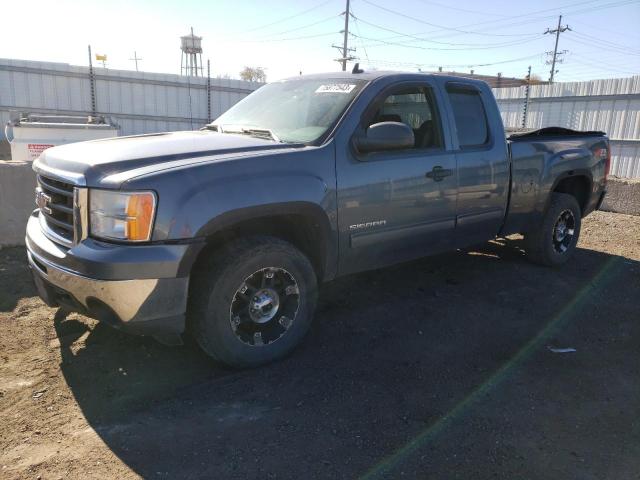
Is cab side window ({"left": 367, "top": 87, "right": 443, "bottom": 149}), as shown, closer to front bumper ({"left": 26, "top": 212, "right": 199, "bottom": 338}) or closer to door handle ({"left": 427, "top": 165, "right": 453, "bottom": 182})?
door handle ({"left": 427, "top": 165, "right": 453, "bottom": 182})

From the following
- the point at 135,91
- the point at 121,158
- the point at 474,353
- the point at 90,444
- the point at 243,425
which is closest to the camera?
the point at 90,444

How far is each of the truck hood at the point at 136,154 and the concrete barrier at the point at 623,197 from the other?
7997mm

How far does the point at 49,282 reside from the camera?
324cm

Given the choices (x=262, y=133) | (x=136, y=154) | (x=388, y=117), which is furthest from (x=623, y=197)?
(x=136, y=154)

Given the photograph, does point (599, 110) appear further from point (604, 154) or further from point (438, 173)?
point (438, 173)

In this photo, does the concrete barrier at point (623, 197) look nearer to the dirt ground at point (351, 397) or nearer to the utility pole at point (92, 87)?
the dirt ground at point (351, 397)

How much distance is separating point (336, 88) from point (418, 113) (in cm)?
81

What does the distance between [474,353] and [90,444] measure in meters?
2.63

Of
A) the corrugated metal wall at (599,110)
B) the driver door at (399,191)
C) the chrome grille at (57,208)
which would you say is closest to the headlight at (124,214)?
the chrome grille at (57,208)

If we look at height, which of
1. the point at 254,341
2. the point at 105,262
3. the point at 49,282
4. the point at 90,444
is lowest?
the point at 90,444

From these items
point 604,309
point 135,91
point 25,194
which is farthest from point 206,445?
point 135,91

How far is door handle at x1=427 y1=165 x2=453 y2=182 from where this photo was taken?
4254 mm

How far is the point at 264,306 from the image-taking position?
3.51m

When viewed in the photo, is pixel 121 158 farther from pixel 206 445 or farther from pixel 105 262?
pixel 206 445
